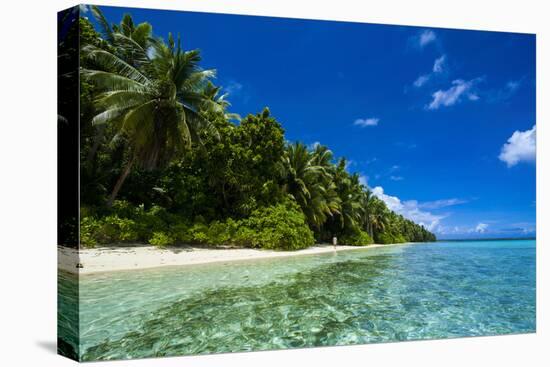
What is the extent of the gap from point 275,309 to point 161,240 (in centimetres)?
306

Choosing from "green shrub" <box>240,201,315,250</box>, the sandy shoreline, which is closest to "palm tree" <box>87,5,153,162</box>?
the sandy shoreline

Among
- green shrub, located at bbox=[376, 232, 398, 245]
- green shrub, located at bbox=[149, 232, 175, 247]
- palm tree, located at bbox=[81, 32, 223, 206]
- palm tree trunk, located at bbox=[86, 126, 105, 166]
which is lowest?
green shrub, located at bbox=[376, 232, 398, 245]

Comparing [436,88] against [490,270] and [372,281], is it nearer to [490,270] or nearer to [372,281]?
[372,281]

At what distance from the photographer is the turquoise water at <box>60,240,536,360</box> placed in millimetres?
5527

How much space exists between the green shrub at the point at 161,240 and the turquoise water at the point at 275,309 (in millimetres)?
734

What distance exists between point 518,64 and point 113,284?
778 centimetres

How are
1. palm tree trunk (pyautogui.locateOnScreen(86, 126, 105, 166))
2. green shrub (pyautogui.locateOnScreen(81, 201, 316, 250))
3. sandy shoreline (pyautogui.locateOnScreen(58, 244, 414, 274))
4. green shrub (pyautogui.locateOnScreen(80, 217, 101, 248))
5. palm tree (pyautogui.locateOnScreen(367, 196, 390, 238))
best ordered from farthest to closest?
1. palm tree (pyautogui.locateOnScreen(367, 196, 390, 238))
2. green shrub (pyautogui.locateOnScreen(81, 201, 316, 250))
3. palm tree trunk (pyautogui.locateOnScreen(86, 126, 105, 166))
4. green shrub (pyautogui.locateOnScreen(80, 217, 101, 248))
5. sandy shoreline (pyautogui.locateOnScreen(58, 244, 414, 274))

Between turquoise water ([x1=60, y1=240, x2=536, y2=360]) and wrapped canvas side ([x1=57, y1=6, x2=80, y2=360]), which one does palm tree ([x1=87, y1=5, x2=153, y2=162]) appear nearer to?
wrapped canvas side ([x1=57, y1=6, x2=80, y2=360])

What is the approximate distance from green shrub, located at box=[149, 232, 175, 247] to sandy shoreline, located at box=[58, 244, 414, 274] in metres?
0.13

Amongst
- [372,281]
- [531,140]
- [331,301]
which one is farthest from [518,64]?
[331,301]

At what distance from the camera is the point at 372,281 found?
8.22 m

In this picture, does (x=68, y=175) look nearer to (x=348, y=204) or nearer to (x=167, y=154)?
(x=167, y=154)

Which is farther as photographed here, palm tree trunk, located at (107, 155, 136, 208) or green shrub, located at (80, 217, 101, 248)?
palm tree trunk, located at (107, 155, 136, 208)

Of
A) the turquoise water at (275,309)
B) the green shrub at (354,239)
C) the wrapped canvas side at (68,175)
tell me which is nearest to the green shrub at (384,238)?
the green shrub at (354,239)
